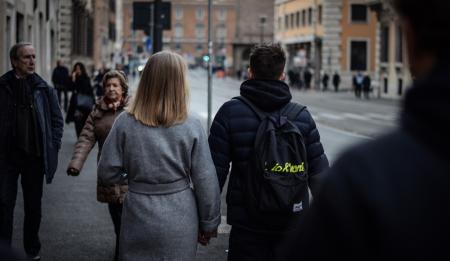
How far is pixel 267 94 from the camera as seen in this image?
532cm

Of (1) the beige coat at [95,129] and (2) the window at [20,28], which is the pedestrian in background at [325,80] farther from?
(1) the beige coat at [95,129]

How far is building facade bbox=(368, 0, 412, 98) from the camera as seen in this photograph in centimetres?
5300

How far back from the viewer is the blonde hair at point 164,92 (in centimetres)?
516

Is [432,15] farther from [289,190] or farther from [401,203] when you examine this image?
[289,190]

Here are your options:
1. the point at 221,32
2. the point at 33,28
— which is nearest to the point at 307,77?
the point at 33,28

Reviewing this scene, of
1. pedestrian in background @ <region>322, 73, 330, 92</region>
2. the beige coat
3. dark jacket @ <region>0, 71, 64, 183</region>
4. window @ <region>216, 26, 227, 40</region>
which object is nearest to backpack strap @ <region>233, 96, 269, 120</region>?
the beige coat

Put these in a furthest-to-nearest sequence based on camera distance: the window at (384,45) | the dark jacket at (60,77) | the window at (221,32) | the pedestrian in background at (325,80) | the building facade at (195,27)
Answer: the window at (221,32)
the building facade at (195,27)
the pedestrian in background at (325,80)
the window at (384,45)
the dark jacket at (60,77)

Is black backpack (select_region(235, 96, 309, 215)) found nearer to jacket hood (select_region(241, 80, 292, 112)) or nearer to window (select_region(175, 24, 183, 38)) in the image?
jacket hood (select_region(241, 80, 292, 112))

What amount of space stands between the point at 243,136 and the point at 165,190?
0.53 metres

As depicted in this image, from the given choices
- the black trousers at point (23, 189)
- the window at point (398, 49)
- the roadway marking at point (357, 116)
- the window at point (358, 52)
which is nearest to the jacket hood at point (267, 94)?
the black trousers at point (23, 189)

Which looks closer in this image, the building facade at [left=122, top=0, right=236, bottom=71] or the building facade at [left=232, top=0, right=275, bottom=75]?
the building facade at [left=232, top=0, right=275, bottom=75]

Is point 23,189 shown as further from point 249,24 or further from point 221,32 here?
point 221,32

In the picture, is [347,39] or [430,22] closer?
[430,22]

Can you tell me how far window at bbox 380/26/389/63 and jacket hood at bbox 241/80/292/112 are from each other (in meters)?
51.3
